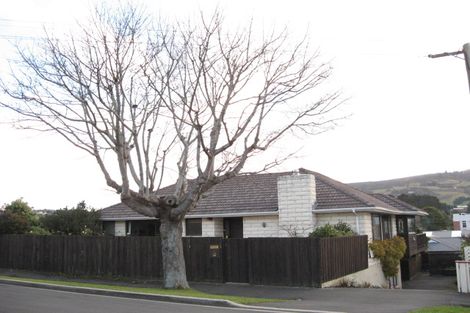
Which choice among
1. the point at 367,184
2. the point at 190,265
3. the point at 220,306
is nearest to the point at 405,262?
the point at 190,265

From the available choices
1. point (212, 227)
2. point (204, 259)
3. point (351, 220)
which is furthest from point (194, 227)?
point (351, 220)

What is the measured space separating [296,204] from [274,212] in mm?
1192

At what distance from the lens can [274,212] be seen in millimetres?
25391

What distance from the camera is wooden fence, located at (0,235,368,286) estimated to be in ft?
60.7

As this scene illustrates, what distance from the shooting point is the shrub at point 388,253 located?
25375 millimetres

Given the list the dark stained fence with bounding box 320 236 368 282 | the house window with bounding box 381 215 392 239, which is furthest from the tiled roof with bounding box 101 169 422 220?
the dark stained fence with bounding box 320 236 368 282

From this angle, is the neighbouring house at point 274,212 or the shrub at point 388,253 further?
the shrub at point 388,253

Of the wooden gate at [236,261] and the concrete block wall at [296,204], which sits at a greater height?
the concrete block wall at [296,204]

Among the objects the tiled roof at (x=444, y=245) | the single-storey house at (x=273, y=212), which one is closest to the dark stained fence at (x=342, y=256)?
the single-storey house at (x=273, y=212)

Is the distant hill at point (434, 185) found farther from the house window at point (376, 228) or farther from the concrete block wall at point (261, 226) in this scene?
the concrete block wall at point (261, 226)

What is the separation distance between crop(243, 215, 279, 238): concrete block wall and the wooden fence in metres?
4.48

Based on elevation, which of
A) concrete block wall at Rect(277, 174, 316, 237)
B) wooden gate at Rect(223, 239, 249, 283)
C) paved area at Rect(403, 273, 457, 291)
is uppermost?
concrete block wall at Rect(277, 174, 316, 237)

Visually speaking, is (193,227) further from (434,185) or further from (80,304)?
(434,185)

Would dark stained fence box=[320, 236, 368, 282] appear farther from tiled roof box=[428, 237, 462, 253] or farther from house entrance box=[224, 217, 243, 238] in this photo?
tiled roof box=[428, 237, 462, 253]
